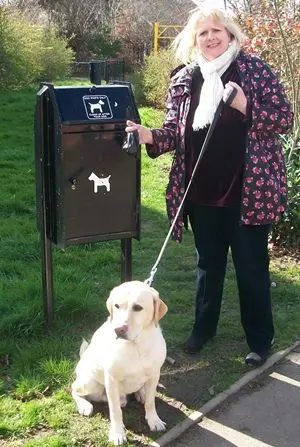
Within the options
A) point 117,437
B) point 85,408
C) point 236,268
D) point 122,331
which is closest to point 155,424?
point 117,437

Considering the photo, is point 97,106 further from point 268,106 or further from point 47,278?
point 47,278

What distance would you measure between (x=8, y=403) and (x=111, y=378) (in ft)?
2.56

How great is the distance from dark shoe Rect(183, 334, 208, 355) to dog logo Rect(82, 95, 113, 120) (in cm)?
158

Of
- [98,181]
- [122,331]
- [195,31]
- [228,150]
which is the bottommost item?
[122,331]

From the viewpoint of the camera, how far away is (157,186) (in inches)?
338

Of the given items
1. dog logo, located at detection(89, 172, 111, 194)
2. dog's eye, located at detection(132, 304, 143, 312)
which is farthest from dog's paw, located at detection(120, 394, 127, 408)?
dog logo, located at detection(89, 172, 111, 194)

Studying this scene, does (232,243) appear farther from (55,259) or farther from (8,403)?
(55,259)

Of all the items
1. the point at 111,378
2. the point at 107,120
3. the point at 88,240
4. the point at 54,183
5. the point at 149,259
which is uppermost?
the point at 107,120

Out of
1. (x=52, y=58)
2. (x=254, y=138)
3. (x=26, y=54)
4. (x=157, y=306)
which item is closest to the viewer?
(x=157, y=306)

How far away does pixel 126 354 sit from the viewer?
2963 mm

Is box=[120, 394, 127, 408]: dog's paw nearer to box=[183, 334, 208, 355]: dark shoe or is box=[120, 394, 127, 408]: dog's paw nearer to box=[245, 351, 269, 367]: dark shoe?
box=[183, 334, 208, 355]: dark shoe

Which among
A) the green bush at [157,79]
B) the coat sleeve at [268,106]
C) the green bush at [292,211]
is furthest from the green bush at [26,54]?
the coat sleeve at [268,106]

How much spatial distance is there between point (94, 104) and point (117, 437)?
1.88m

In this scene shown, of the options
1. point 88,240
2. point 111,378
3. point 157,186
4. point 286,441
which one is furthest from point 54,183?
point 157,186
